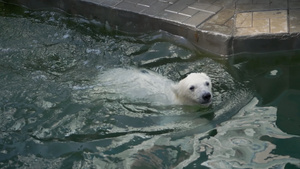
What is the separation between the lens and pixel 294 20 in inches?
239

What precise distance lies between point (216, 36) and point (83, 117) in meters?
2.08

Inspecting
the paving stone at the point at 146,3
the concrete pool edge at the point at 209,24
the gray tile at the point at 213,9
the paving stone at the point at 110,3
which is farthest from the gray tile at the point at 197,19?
the paving stone at the point at 110,3

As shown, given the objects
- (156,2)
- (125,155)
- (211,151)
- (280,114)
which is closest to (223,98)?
(280,114)

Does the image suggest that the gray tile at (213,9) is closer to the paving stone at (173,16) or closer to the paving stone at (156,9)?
the paving stone at (173,16)

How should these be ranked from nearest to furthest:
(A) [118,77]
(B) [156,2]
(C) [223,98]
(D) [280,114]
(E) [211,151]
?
(E) [211,151] → (D) [280,114] → (C) [223,98] → (A) [118,77] → (B) [156,2]

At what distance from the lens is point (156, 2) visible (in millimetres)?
7043

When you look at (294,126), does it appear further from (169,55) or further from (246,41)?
(169,55)

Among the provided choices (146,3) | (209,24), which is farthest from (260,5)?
(146,3)

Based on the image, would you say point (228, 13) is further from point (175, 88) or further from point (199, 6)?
point (175, 88)

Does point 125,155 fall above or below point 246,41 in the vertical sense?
below

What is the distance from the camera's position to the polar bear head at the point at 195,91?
4973 millimetres

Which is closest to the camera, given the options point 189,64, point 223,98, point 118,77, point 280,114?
point 280,114

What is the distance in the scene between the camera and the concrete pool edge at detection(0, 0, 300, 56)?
5934 millimetres

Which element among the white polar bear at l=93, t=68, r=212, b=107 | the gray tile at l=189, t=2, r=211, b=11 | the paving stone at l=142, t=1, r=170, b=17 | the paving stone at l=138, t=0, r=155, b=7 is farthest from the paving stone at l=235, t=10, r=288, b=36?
the paving stone at l=138, t=0, r=155, b=7
